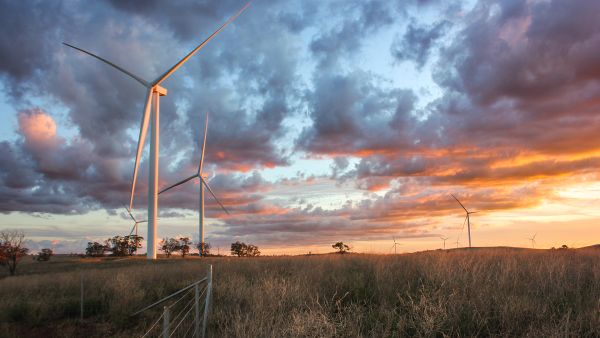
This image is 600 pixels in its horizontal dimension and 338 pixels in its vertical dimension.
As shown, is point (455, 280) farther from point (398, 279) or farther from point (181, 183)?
point (181, 183)

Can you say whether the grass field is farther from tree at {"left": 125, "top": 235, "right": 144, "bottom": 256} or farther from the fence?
tree at {"left": 125, "top": 235, "right": 144, "bottom": 256}

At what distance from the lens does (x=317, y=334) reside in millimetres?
9398

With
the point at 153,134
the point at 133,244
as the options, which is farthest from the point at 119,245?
the point at 153,134

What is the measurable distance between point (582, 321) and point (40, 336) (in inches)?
747

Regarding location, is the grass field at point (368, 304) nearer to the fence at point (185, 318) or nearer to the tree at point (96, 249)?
the fence at point (185, 318)

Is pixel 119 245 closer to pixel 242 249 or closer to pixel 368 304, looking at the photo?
pixel 242 249

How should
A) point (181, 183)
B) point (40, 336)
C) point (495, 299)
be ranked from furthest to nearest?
point (181, 183) < point (40, 336) < point (495, 299)

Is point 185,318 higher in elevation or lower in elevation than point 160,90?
lower

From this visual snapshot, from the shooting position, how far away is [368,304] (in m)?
13.7

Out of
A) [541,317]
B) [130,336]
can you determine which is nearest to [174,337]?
[130,336]

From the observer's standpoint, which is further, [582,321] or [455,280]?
[455,280]

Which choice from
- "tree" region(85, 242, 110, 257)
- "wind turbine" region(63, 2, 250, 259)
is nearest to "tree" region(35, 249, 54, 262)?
"tree" region(85, 242, 110, 257)

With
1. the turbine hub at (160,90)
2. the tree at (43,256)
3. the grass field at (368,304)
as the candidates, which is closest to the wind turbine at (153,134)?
the turbine hub at (160,90)

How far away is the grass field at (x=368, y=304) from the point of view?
390 inches
